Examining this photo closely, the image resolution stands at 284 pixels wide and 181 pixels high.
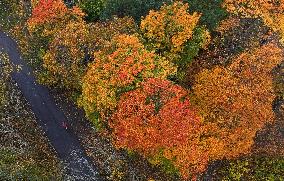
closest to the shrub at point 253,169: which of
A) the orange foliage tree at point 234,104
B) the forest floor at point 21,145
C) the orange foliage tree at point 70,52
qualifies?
the orange foliage tree at point 234,104

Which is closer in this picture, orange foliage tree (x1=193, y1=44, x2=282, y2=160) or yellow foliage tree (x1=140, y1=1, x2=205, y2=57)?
orange foliage tree (x1=193, y1=44, x2=282, y2=160)

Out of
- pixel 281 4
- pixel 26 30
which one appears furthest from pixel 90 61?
pixel 281 4

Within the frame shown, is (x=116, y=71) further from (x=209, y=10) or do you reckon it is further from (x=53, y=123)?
(x=209, y=10)

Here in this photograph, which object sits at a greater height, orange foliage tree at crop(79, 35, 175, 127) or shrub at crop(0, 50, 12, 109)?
shrub at crop(0, 50, 12, 109)

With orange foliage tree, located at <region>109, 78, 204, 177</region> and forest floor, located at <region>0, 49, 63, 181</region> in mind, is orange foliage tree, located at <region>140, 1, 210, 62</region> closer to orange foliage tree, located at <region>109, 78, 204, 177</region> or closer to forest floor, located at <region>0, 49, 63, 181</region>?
orange foliage tree, located at <region>109, 78, 204, 177</region>

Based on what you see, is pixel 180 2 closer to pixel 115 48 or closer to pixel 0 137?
pixel 115 48

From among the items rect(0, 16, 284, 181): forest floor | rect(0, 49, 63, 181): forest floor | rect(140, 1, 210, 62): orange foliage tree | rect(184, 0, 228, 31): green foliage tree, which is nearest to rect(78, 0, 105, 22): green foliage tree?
rect(140, 1, 210, 62): orange foliage tree

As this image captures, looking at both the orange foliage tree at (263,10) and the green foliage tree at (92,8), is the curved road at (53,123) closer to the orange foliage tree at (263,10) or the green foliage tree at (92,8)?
the green foliage tree at (92,8)
